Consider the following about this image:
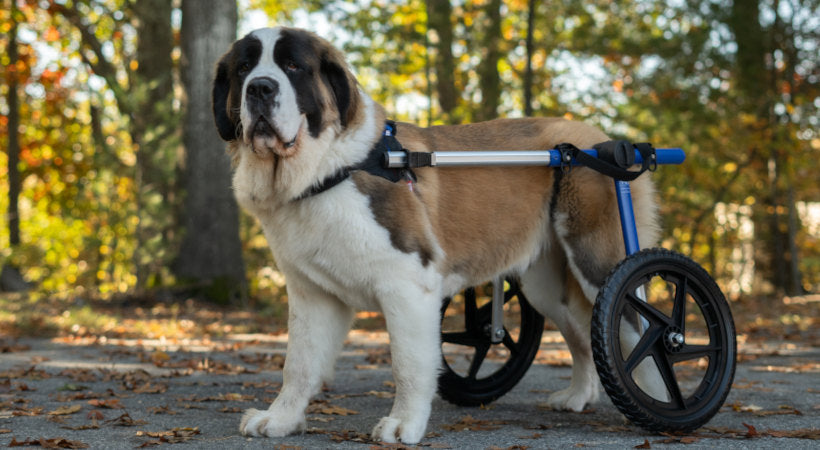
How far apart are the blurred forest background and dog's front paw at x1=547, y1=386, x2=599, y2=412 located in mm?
6634

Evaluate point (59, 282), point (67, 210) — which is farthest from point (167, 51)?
point (59, 282)

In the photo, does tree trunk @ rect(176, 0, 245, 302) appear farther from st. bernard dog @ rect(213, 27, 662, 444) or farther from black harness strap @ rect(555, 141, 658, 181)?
black harness strap @ rect(555, 141, 658, 181)

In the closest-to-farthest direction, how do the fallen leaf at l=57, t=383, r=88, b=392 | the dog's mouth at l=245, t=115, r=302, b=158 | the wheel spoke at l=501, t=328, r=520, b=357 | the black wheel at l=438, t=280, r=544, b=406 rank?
→ 1. the dog's mouth at l=245, t=115, r=302, b=158
2. the black wheel at l=438, t=280, r=544, b=406
3. the wheel spoke at l=501, t=328, r=520, b=357
4. the fallen leaf at l=57, t=383, r=88, b=392

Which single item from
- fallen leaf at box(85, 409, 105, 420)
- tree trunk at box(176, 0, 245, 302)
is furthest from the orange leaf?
fallen leaf at box(85, 409, 105, 420)

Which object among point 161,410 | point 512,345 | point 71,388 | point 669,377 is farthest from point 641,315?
point 71,388

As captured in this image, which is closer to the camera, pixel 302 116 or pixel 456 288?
pixel 302 116

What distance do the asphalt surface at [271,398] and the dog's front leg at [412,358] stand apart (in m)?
0.17

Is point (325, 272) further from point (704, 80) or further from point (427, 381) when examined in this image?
point (704, 80)

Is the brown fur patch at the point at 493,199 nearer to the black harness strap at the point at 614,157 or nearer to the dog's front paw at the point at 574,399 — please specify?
the black harness strap at the point at 614,157

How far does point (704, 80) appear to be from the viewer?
1363 cm

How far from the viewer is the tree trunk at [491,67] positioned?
11570 mm

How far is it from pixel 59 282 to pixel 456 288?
12.0 metres

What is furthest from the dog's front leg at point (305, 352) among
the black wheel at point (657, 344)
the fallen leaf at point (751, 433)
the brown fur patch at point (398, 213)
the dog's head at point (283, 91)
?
the fallen leaf at point (751, 433)

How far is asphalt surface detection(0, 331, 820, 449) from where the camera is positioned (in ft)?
11.6
